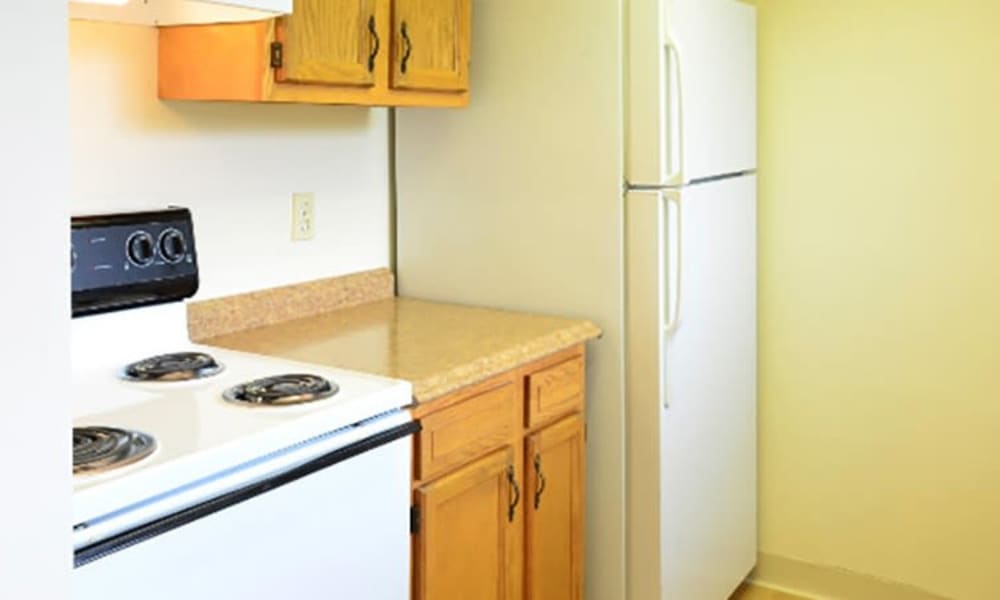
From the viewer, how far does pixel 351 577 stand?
1766 millimetres

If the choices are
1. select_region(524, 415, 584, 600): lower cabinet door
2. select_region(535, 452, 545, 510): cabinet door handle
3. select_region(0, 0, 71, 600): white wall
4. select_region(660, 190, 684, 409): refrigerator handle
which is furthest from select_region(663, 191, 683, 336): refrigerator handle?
select_region(0, 0, 71, 600): white wall

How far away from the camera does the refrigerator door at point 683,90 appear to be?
243 centimetres

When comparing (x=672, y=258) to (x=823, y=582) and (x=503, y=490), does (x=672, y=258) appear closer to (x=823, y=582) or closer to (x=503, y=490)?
(x=503, y=490)

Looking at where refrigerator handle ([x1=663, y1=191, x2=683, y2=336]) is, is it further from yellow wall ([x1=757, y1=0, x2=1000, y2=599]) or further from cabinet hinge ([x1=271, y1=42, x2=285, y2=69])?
cabinet hinge ([x1=271, y1=42, x2=285, y2=69])

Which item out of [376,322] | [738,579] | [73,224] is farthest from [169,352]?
[738,579]

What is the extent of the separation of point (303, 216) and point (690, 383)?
1051 mm

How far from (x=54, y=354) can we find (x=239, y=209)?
1.35m

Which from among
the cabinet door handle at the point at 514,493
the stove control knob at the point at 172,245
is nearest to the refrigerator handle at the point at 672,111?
the cabinet door handle at the point at 514,493

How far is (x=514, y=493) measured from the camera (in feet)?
7.42

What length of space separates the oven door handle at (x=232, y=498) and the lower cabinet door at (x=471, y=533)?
0.20 metres

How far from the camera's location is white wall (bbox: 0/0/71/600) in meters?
1.01

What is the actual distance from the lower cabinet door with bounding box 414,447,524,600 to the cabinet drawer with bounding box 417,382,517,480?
26mm

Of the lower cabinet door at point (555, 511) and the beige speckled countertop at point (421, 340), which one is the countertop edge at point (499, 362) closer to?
the beige speckled countertop at point (421, 340)

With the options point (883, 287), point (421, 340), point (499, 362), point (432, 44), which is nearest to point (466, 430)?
point (499, 362)
